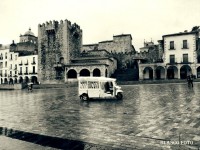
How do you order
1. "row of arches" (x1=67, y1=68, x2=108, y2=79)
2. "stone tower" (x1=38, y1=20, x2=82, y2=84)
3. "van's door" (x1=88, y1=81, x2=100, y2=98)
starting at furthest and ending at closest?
"stone tower" (x1=38, y1=20, x2=82, y2=84)
"row of arches" (x1=67, y1=68, x2=108, y2=79)
"van's door" (x1=88, y1=81, x2=100, y2=98)

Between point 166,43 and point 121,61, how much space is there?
12292 millimetres

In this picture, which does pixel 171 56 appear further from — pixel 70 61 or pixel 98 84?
pixel 98 84

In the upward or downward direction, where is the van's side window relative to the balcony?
downward

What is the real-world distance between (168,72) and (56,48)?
22840mm

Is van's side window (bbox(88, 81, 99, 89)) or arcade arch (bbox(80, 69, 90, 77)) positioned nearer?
van's side window (bbox(88, 81, 99, 89))

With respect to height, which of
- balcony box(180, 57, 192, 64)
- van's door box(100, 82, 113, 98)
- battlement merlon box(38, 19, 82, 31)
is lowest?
van's door box(100, 82, 113, 98)

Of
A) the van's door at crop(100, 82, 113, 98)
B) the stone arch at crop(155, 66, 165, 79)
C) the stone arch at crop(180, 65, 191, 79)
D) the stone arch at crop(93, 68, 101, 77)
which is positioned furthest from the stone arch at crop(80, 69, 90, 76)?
the van's door at crop(100, 82, 113, 98)

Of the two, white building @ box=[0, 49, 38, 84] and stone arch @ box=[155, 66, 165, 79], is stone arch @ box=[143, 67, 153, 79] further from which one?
white building @ box=[0, 49, 38, 84]

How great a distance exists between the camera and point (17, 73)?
6075 cm

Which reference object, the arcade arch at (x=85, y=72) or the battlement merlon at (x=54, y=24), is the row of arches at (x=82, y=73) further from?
the battlement merlon at (x=54, y=24)

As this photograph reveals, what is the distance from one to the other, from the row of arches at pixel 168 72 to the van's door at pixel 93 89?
83.4 ft

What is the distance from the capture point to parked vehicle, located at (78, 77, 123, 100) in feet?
53.3

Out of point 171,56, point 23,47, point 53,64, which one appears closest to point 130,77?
point 171,56

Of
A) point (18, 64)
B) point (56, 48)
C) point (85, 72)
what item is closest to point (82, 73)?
point (85, 72)
